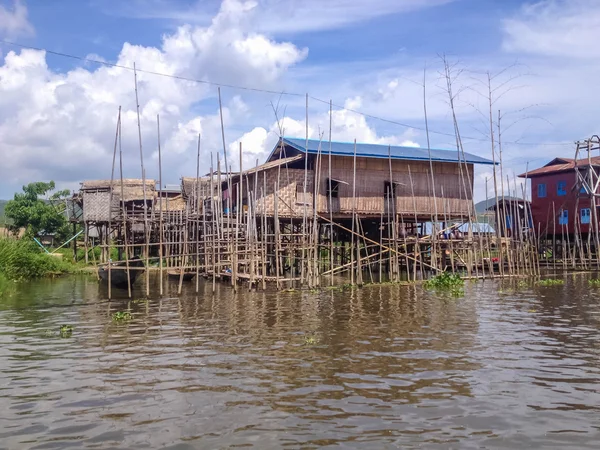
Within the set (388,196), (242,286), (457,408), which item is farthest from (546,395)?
(388,196)

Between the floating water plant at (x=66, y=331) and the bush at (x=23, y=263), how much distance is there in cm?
933

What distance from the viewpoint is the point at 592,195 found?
23.9 m

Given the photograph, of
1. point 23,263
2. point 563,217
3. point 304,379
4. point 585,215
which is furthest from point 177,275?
point 585,215

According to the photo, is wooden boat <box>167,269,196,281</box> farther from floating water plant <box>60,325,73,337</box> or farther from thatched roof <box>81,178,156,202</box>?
floating water plant <box>60,325,73,337</box>

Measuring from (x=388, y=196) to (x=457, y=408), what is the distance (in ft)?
53.6

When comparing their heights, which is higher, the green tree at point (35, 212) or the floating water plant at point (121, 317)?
the green tree at point (35, 212)

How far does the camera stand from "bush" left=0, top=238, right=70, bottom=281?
19.1 metres

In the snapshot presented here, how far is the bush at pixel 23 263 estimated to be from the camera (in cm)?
1914

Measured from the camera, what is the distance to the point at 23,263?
21.4 metres

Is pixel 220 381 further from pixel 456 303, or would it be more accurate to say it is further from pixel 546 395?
pixel 456 303

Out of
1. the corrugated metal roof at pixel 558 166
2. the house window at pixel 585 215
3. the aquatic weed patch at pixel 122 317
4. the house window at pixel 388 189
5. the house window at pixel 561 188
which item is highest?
the corrugated metal roof at pixel 558 166

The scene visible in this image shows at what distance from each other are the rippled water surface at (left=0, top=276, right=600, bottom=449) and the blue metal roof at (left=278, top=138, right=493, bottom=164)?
9.73 m

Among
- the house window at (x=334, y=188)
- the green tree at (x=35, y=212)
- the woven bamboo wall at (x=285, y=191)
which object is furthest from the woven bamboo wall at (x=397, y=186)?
the green tree at (x=35, y=212)

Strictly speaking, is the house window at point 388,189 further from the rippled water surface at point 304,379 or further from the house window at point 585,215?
the house window at point 585,215
